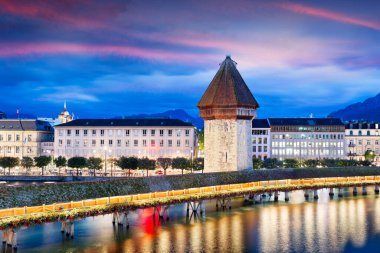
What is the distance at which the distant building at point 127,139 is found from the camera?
101 meters

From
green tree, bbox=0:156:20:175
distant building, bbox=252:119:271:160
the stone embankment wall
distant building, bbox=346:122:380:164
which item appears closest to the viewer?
the stone embankment wall

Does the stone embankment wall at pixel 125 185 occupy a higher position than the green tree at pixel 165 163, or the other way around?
the green tree at pixel 165 163

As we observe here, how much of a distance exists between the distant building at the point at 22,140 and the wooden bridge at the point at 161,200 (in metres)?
61.5

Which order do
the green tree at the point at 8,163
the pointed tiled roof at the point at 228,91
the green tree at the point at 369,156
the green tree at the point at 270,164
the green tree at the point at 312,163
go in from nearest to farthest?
the pointed tiled roof at the point at 228,91, the green tree at the point at 8,163, the green tree at the point at 270,164, the green tree at the point at 312,163, the green tree at the point at 369,156

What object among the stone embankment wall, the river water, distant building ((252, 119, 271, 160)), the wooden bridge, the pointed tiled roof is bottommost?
the river water

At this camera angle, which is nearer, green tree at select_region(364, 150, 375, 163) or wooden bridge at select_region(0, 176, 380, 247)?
wooden bridge at select_region(0, 176, 380, 247)

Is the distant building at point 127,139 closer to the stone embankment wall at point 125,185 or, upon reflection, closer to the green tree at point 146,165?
the green tree at point 146,165

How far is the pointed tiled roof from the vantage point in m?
55.7

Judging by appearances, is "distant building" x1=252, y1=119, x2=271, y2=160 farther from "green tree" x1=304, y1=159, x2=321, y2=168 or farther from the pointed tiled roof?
the pointed tiled roof

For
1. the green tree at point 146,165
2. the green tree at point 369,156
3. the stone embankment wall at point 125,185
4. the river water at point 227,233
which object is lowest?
the river water at point 227,233

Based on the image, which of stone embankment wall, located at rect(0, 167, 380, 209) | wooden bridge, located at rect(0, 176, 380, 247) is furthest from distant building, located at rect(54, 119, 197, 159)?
stone embankment wall, located at rect(0, 167, 380, 209)

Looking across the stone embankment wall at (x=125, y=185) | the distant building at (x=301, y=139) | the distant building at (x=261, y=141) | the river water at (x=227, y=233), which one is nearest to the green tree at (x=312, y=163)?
the distant building at (x=301, y=139)

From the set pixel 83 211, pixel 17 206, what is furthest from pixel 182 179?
pixel 17 206

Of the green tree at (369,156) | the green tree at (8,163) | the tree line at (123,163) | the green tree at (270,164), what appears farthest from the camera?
the green tree at (369,156)
